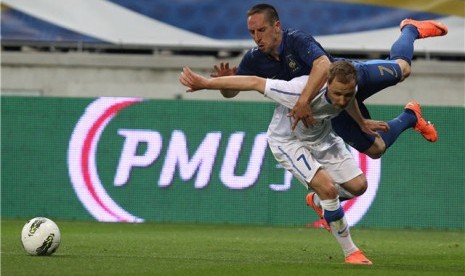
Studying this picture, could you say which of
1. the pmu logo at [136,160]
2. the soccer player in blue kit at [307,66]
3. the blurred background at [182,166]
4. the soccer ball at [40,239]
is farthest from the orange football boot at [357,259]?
the pmu logo at [136,160]

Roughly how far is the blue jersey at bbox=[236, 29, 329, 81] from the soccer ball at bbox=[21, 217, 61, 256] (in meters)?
2.42

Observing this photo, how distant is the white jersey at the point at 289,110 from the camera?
1139 cm

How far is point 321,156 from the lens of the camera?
12344mm

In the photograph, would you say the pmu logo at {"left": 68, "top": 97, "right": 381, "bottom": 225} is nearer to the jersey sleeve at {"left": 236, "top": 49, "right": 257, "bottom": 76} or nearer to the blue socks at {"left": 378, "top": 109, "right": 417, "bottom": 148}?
the blue socks at {"left": 378, "top": 109, "right": 417, "bottom": 148}

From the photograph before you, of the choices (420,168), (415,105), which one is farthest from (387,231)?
(415,105)

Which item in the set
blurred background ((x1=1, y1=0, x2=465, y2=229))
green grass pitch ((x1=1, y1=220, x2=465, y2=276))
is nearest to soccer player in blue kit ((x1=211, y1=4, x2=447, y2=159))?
green grass pitch ((x1=1, y1=220, x2=465, y2=276))

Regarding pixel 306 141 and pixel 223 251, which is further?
pixel 223 251

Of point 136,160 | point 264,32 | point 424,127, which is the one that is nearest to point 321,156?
point 264,32

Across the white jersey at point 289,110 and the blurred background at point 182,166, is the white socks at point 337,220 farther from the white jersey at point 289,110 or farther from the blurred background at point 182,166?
the blurred background at point 182,166

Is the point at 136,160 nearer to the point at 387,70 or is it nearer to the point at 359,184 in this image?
the point at 359,184

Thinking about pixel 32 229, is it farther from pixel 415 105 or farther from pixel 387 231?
pixel 387 231

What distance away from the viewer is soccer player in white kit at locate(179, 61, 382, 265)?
11.2 meters

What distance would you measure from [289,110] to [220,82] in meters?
1.14

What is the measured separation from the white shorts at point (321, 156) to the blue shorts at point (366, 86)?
19cm
